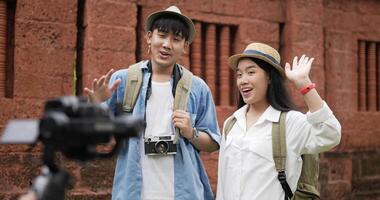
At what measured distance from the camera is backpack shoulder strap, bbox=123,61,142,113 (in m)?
2.91

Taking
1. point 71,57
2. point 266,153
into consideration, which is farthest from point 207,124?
point 71,57

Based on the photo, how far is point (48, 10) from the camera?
4730 mm

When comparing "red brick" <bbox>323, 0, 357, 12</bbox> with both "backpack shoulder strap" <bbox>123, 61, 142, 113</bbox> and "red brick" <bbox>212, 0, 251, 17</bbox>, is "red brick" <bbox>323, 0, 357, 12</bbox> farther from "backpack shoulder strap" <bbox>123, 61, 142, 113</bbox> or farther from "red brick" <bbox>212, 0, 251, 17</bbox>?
"backpack shoulder strap" <bbox>123, 61, 142, 113</bbox>

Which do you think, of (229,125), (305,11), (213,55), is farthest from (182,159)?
(305,11)

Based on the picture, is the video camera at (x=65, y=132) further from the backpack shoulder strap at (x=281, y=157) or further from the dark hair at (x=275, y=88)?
the dark hair at (x=275, y=88)

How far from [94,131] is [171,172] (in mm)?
1565

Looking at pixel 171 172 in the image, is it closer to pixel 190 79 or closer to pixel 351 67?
pixel 190 79

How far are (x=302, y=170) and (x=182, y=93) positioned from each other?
0.80 meters

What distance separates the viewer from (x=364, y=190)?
22.0 ft

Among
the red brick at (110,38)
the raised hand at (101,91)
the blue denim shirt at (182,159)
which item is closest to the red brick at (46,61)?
the red brick at (110,38)

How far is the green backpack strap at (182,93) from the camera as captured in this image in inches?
115

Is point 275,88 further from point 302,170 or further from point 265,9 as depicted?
point 265,9

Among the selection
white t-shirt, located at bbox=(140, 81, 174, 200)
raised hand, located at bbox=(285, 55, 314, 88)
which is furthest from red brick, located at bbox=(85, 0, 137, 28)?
raised hand, located at bbox=(285, 55, 314, 88)

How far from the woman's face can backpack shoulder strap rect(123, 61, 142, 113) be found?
59 centimetres
